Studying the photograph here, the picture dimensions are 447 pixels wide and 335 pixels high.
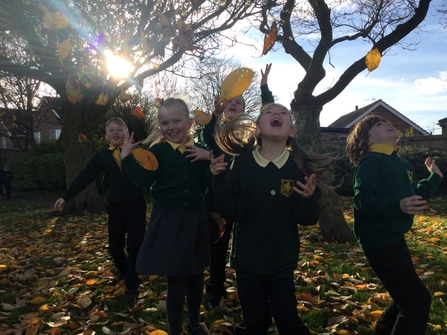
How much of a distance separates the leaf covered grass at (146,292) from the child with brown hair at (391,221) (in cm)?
56

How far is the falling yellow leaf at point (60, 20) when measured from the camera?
6656 mm

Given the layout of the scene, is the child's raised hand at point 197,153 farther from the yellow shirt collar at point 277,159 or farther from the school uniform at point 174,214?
the yellow shirt collar at point 277,159

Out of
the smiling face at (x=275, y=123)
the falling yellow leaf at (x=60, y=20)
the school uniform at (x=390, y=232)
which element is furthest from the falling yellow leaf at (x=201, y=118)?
the falling yellow leaf at (x=60, y=20)

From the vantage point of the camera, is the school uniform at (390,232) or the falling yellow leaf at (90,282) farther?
the falling yellow leaf at (90,282)

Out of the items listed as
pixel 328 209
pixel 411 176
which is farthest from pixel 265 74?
pixel 328 209

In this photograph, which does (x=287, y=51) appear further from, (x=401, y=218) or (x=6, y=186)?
(x=6, y=186)

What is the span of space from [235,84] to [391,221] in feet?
4.65

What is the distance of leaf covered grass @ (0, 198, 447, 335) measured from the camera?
123 inches

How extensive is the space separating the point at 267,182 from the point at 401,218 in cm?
91

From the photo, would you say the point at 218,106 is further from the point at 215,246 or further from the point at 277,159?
the point at 215,246

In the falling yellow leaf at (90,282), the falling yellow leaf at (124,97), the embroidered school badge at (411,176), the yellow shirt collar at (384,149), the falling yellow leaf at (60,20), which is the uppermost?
the falling yellow leaf at (60,20)

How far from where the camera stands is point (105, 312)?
3.48 m

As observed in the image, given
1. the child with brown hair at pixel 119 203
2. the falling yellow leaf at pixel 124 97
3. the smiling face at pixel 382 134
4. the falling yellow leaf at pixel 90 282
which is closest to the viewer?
the smiling face at pixel 382 134

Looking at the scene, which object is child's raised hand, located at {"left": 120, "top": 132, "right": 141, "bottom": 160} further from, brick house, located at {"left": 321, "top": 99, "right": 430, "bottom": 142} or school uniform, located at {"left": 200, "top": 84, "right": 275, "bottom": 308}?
brick house, located at {"left": 321, "top": 99, "right": 430, "bottom": 142}
